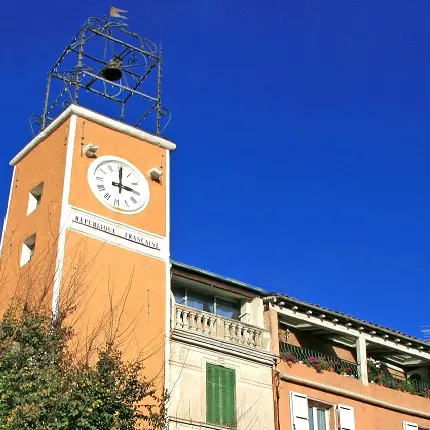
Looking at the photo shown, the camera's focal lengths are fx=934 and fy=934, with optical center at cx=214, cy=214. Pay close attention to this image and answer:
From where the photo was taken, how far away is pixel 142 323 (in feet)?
85.8

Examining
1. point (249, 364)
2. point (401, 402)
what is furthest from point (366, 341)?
point (249, 364)

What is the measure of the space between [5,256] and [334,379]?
11282 mm

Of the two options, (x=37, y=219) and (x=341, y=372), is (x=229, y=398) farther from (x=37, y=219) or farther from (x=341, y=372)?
(x=37, y=219)

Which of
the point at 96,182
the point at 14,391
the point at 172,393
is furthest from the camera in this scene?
the point at 96,182

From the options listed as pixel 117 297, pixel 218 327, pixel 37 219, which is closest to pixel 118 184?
pixel 37 219

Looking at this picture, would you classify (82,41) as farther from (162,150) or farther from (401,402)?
(401,402)

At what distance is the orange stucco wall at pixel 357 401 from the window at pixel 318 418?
23 cm

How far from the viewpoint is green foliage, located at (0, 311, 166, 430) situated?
63.6ft

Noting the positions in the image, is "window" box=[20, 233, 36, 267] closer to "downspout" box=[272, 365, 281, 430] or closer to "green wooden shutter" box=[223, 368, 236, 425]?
"green wooden shutter" box=[223, 368, 236, 425]

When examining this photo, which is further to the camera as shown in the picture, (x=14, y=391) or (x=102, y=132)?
(x=102, y=132)

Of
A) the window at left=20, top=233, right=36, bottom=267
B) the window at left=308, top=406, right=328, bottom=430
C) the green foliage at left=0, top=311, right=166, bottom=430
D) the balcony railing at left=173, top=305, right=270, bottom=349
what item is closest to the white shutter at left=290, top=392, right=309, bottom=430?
the window at left=308, top=406, right=328, bottom=430

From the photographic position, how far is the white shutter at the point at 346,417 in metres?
29.8

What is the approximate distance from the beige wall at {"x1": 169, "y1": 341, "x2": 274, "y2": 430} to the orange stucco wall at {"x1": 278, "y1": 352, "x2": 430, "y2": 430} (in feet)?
2.31

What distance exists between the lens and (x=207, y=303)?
98.3 ft
